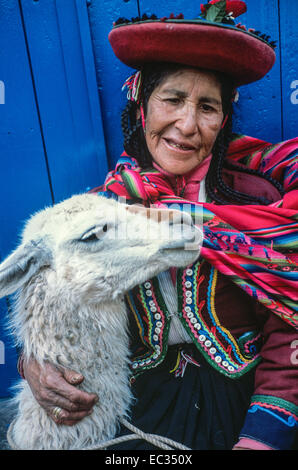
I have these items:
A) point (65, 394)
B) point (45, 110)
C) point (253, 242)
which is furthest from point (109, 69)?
point (65, 394)

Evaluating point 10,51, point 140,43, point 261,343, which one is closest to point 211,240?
point 261,343

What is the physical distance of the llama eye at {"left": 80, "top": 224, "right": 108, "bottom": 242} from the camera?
3.06 feet

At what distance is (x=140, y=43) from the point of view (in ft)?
3.59

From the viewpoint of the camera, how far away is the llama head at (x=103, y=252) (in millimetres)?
914

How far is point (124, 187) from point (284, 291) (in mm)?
613

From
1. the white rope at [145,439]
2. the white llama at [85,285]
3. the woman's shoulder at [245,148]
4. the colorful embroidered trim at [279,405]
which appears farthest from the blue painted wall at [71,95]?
the colorful embroidered trim at [279,405]

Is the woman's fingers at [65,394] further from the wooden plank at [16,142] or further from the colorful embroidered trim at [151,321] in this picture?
the wooden plank at [16,142]

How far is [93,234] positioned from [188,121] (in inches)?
20.3

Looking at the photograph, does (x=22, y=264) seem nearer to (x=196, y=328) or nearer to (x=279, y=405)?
(x=196, y=328)

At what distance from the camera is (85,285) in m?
0.93

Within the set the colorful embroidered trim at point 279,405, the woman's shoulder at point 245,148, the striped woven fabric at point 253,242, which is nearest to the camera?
the colorful embroidered trim at point 279,405

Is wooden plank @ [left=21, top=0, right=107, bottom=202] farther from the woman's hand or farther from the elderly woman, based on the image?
the woman's hand

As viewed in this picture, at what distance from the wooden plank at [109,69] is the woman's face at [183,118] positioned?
0.44m

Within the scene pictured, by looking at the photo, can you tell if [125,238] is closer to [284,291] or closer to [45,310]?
[45,310]
